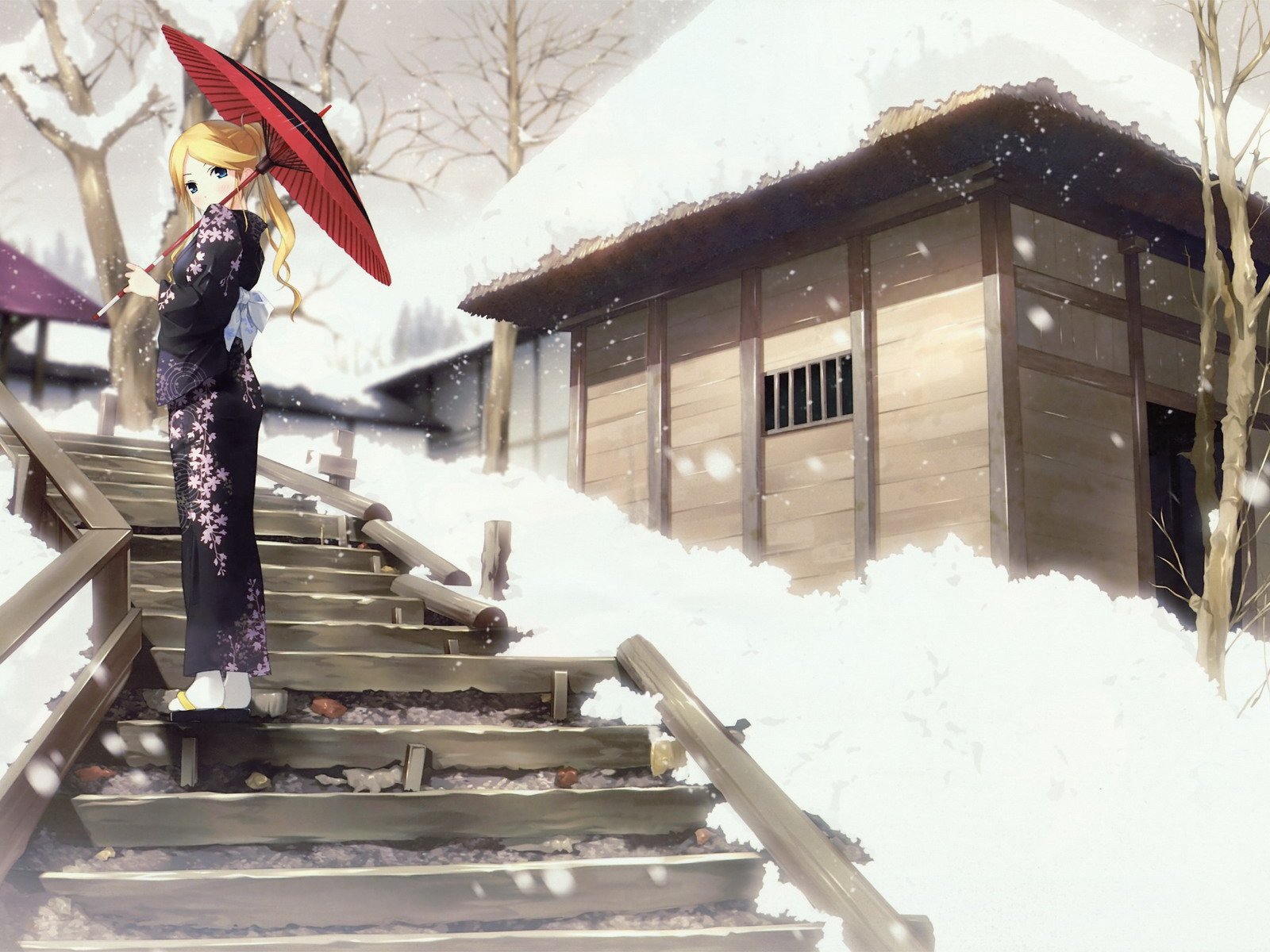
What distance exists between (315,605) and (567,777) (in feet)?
7.08

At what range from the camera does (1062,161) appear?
26.1 ft

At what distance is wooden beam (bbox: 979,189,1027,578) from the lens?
7.67 meters

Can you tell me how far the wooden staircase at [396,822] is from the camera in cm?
365

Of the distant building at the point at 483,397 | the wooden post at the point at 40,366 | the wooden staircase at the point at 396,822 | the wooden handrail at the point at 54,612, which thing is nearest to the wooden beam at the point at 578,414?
the distant building at the point at 483,397

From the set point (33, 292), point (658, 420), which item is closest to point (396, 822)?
point (658, 420)

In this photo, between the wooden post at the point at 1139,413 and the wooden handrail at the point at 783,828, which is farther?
the wooden post at the point at 1139,413

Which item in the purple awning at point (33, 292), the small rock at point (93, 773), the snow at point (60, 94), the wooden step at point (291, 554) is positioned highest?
the snow at point (60, 94)

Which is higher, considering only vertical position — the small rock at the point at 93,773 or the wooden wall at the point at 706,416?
the wooden wall at the point at 706,416

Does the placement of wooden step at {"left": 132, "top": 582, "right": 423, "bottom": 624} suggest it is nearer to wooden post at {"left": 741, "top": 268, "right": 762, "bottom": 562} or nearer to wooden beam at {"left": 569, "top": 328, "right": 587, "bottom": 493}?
wooden post at {"left": 741, "top": 268, "right": 762, "bottom": 562}

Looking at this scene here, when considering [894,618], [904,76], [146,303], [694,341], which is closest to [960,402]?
[894,618]

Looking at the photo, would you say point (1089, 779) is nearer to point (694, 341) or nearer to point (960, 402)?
point (960, 402)

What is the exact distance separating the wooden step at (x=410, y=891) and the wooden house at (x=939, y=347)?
4.30 metres

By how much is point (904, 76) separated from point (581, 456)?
5355mm

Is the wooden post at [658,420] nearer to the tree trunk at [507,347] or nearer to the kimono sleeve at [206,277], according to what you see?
the tree trunk at [507,347]
